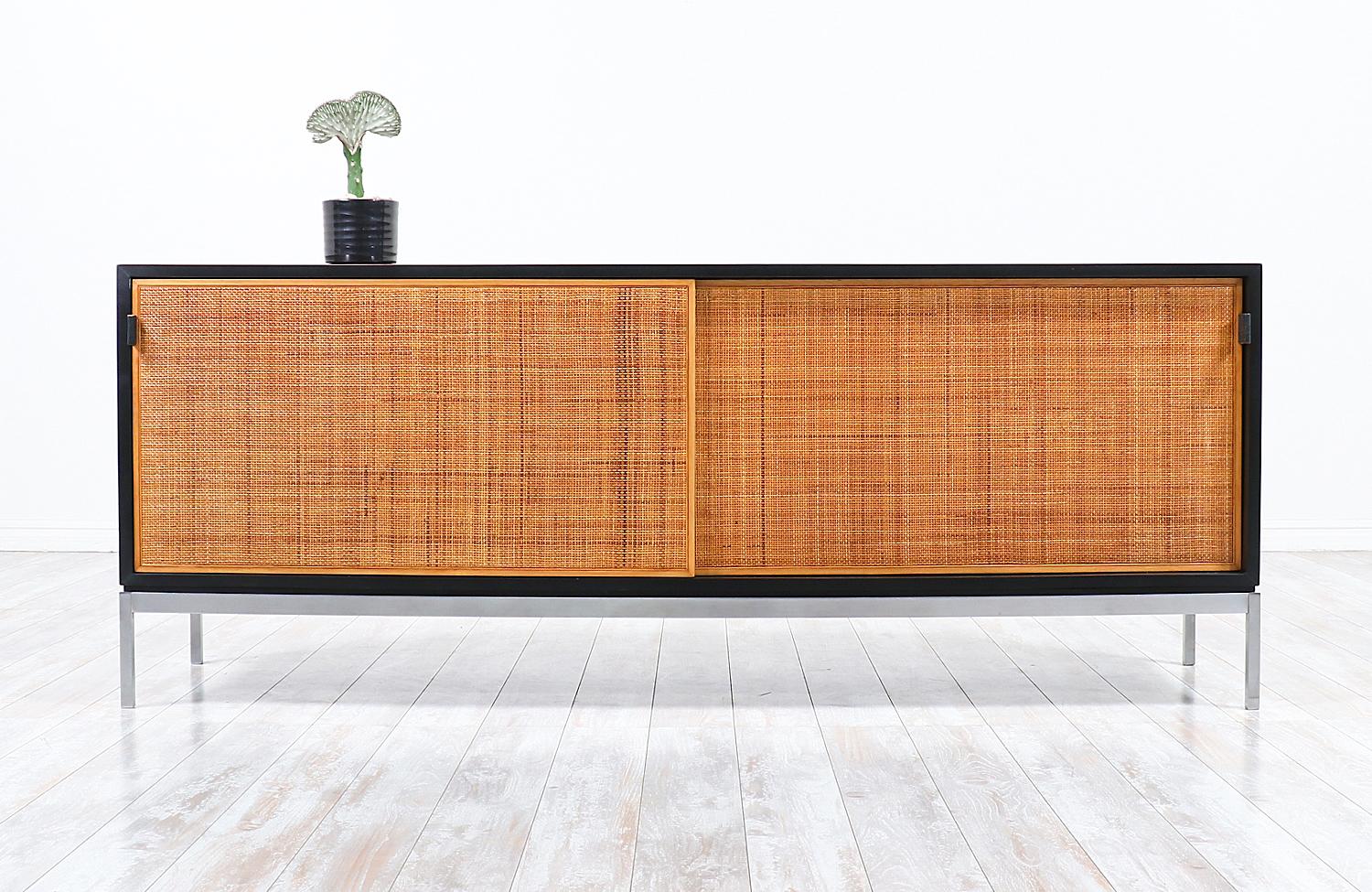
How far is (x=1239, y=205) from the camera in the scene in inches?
158

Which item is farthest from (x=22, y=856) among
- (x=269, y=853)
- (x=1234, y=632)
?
(x=1234, y=632)

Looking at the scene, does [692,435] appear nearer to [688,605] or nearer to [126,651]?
[688,605]

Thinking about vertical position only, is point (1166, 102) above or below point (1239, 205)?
above

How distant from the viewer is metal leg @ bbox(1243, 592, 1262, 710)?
2.25 metres

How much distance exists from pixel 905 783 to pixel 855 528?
501 mm

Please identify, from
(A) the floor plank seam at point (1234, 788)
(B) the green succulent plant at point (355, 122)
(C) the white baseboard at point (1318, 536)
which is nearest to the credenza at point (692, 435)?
(A) the floor plank seam at point (1234, 788)

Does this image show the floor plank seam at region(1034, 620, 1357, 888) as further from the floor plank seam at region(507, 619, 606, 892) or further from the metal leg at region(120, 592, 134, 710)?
the metal leg at region(120, 592, 134, 710)

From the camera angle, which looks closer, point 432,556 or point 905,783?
point 905,783

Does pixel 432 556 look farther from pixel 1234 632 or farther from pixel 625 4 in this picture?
pixel 625 4

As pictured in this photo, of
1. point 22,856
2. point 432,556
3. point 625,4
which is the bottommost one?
point 22,856

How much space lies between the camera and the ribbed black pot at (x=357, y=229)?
2279 mm

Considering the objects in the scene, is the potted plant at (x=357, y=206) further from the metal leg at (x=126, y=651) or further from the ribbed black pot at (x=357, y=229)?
the metal leg at (x=126, y=651)

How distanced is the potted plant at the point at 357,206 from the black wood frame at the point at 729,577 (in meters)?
0.12

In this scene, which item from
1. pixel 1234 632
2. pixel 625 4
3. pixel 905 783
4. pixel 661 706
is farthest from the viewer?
pixel 625 4
